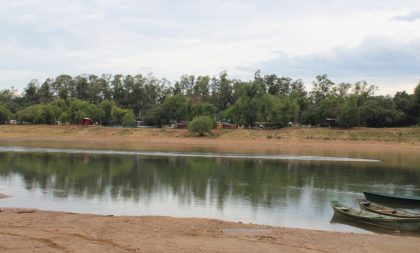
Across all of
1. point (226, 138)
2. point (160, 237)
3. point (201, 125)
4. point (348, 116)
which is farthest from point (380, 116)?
point (160, 237)

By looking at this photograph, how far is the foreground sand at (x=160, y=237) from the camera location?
54.3 ft

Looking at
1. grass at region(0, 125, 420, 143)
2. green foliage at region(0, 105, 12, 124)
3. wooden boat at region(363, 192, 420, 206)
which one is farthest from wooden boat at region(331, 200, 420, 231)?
green foliage at region(0, 105, 12, 124)

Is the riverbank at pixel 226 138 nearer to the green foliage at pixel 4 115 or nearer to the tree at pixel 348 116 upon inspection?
the tree at pixel 348 116

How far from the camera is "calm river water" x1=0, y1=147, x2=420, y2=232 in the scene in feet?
90.9

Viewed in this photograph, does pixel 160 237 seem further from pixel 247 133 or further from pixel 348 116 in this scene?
pixel 348 116

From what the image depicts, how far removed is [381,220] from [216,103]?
445 ft

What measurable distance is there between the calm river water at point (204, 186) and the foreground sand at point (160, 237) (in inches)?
141

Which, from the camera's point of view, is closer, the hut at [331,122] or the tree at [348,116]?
the tree at [348,116]

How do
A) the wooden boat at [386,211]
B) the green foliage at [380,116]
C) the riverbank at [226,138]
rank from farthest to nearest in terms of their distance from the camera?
the green foliage at [380,116]
the riverbank at [226,138]
the wooden boat at [386,211]

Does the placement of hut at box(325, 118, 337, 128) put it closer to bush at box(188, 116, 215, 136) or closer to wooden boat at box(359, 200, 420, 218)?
bush at box(188, 116, 215, 136)

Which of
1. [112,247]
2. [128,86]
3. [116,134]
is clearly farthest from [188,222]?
[128,86]

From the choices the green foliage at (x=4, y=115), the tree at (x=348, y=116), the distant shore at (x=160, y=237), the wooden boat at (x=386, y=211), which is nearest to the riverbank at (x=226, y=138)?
the tree at (x=348, y=116)

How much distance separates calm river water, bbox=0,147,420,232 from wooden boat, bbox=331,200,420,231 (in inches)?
33.7

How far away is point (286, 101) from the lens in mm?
124000
